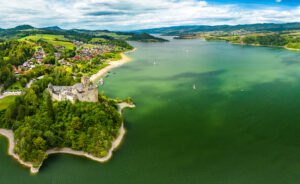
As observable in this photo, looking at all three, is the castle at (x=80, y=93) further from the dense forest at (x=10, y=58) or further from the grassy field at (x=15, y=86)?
the dense forest at (x=10, y=58)

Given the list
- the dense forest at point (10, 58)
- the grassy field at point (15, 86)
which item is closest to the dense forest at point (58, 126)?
the grassy field at point (15, 86)

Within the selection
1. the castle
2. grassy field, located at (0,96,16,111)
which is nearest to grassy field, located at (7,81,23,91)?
grassy field, located at (0,96,16,111)

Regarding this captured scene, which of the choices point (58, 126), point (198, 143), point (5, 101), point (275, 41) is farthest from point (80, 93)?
point (275, 41)

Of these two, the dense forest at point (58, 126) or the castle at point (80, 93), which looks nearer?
the dense forest at point (58, 126)

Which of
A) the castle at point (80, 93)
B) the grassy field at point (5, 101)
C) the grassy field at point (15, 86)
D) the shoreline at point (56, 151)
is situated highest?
the castle at point (80, 93)

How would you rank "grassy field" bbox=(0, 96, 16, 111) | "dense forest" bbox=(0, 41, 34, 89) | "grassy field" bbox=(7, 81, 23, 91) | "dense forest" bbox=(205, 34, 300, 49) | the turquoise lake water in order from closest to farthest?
the turquoise lake water → "grassy field" bbox=(0, 96, 16, 111) → "grassy field" bbox=(7, 81, 23, 91) → "dense forest" bbox=(0, 41, 34, 89) → "dense forest" bbox=(205, 34, 300, 49)

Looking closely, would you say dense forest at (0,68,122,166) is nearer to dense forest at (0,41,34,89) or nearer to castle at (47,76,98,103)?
castle at (47,76,98,103)

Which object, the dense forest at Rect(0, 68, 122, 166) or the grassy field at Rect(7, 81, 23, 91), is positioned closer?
the dense forest at Rect(0, 68, 122, 166)

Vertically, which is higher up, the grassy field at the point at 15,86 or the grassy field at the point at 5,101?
the grassy field at the point at 15,86

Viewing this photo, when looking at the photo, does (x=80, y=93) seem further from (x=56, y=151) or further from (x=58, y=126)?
(x=56, y=151)

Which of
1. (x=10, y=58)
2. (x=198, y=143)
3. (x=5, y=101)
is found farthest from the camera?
(x=10, y=58)
